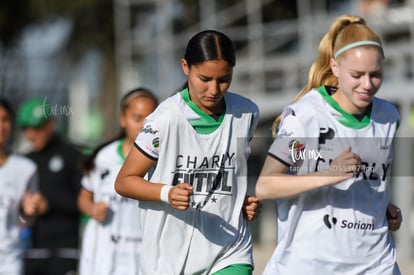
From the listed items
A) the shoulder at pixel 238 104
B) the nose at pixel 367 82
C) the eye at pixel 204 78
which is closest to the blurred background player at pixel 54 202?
the shoulder at pixel 238 104

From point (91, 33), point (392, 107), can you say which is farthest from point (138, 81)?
point (392, 107)

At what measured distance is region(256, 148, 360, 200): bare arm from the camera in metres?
4.80

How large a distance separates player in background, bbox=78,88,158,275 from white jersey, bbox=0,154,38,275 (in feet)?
2.45

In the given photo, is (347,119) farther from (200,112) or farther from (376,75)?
(200,112)

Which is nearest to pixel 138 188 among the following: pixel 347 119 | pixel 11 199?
pixel 347 119

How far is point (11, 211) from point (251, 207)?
11.0ft

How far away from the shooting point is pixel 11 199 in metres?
8.07

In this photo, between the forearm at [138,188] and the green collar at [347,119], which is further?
the green collar at [347,119]

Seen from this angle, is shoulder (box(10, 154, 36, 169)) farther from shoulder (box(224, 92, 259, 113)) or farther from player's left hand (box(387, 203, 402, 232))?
player's left hand (box(387, 203, 402, 232))

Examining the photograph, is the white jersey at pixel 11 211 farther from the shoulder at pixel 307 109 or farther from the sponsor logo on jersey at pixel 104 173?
the shoulder at pixel 307 109

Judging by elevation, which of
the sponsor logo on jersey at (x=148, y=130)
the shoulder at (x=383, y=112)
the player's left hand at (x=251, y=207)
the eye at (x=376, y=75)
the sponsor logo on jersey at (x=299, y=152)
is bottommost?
the player's left hand at (x=251, y=207)

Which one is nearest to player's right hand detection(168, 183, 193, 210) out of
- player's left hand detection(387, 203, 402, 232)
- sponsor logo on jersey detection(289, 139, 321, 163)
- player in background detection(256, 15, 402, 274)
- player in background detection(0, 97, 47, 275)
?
player in background detection(256, 15, 402, 274)

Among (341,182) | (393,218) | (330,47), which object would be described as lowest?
(393,218)

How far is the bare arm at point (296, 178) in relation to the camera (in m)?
4.80
